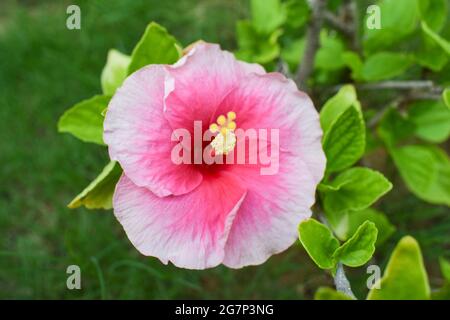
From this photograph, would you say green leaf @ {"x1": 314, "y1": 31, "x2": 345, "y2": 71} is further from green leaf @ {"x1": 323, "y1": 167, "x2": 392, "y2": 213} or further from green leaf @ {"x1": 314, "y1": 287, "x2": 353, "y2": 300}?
green leaf @ {"x1": 314, "y1": 287, "x2": 353, "y2": 300}

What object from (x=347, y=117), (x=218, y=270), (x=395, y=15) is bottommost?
(x=218, y=270)

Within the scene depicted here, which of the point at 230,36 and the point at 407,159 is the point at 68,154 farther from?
the point at 407,159

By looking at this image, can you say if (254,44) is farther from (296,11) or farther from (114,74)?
(114,74)

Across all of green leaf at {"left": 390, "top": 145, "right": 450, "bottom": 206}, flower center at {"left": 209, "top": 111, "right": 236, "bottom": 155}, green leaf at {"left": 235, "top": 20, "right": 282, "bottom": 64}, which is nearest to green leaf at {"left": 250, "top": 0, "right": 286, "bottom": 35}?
green leaf at {"left": 235, "top": 20, "right": 282, "bottom": 64}

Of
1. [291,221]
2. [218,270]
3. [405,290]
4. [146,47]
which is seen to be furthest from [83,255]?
[405,290]

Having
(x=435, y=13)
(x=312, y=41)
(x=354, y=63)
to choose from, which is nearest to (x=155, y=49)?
(x=312, y=41)

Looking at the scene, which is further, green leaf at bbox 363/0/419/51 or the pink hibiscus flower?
green leaf at bbox 363/0/419/51
